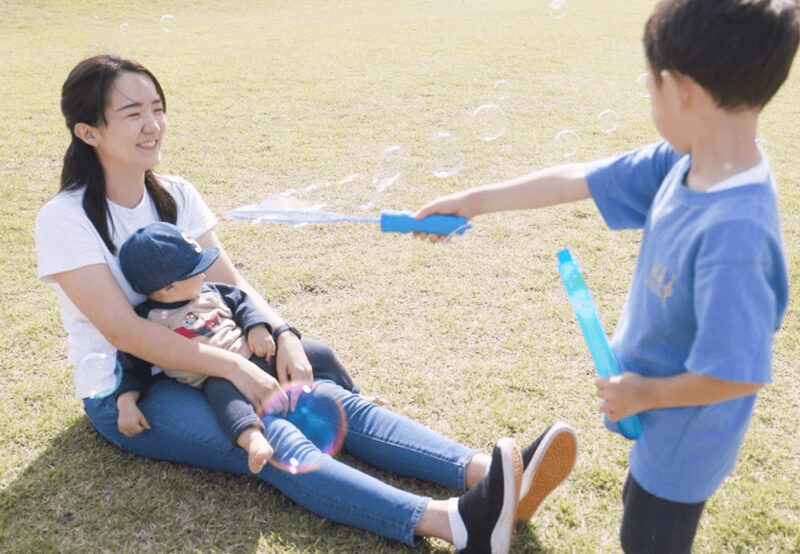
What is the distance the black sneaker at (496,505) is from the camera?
1.94 m

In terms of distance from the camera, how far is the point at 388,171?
5246 mm

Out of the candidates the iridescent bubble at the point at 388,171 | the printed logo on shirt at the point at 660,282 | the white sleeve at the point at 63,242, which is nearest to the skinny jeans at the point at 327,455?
the white sleeve at the point at 63,242

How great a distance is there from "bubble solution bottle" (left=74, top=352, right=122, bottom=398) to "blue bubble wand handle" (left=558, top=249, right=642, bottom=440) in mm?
1484

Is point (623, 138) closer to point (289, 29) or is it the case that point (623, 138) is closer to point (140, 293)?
point (140, 293)

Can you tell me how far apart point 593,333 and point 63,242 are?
169 centimetres

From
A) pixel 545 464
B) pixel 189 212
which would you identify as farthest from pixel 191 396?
pixel 545 464

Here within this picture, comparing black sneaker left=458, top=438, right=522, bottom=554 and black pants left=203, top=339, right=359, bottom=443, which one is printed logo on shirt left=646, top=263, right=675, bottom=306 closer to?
black sneaker left=458, top=438, right=522, bottom=554

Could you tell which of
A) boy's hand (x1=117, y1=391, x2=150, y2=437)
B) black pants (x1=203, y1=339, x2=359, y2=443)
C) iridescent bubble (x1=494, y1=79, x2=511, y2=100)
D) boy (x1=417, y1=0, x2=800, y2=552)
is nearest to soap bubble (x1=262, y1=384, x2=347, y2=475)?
black pants (x1=203, y1=339, x2=359, y2=443)

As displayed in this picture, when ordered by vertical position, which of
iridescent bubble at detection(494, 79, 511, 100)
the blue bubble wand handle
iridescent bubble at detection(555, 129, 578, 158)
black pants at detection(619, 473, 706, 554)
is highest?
the blue bubble wand handle

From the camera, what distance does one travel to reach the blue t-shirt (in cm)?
127

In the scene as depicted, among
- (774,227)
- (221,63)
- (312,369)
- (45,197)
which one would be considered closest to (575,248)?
(312,369)

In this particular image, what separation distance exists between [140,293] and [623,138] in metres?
4.82

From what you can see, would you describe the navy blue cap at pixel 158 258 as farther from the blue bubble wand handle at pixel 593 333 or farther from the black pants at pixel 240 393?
the blue bubble wand handle at pixel 593 333

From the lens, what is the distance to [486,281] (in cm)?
373
